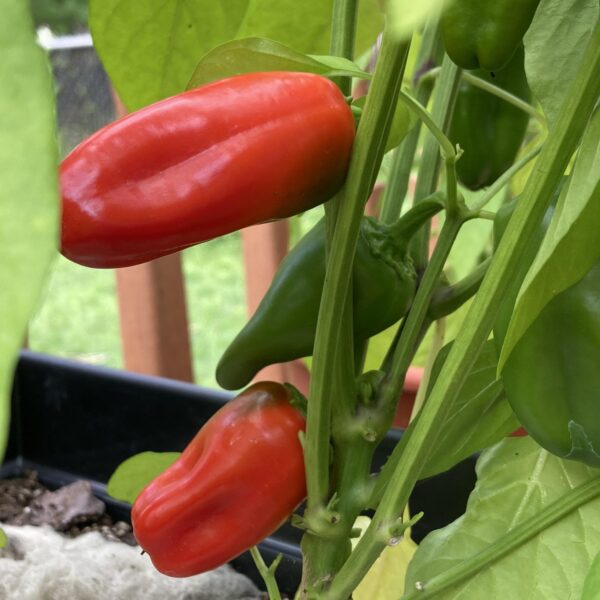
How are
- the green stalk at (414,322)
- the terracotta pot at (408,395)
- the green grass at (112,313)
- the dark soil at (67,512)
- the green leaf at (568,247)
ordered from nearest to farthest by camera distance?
the green leaf at (568,247), the green stalk at (414,322), the dark soil at (67,512), the terracotta pot at (408,395), the green grass at (112,313)

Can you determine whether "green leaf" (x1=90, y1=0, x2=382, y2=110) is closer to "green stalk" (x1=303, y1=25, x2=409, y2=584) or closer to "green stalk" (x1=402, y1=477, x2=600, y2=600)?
"green stalk" (x1=303, y1=25, x2=409, y2=584)

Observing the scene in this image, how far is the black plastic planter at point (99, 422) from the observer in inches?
27.0

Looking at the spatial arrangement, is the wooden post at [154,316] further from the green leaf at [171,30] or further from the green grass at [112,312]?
the green grass at [112,312]

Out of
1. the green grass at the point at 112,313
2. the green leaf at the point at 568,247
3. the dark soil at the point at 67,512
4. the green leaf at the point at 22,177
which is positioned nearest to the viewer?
the green leaf at the point at 22,177

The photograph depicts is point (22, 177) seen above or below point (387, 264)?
above

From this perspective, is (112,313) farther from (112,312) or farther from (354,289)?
(354,289)

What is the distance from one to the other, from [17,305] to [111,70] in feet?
0.91

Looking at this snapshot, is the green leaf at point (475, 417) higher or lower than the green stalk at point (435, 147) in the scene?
lower

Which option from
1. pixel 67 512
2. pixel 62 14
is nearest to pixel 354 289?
pixel 67 512

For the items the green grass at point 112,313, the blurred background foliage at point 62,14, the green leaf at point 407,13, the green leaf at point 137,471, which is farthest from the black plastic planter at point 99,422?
the blurred background foliage at point 62,14

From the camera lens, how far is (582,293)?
344mm

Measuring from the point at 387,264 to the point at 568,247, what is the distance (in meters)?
0.12

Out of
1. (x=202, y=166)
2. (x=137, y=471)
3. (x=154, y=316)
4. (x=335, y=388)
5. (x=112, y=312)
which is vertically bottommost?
(x=112, y=312)

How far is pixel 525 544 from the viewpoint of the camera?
38 cm
